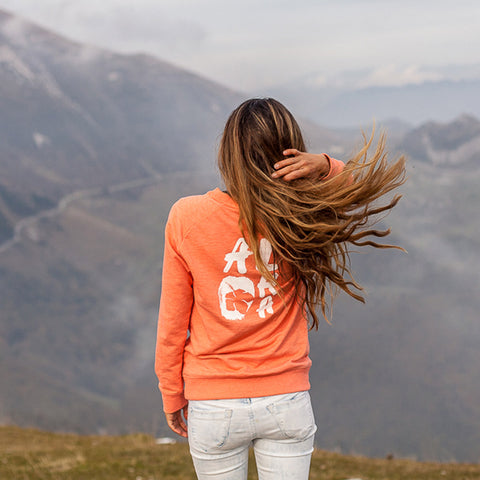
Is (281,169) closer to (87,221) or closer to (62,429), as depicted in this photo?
(62,429)

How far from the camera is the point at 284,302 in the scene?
2.35 m

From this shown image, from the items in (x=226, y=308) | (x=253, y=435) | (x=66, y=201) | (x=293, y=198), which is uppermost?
(x=66, y=201)

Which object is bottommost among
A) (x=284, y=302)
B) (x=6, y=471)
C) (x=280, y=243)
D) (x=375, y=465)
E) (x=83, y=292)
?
(x=375, y=465)

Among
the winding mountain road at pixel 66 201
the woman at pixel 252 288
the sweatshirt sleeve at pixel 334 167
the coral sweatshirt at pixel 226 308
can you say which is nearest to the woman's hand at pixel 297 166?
the woman at pixel 252 288

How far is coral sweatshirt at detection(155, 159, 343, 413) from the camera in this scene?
2.31 metres

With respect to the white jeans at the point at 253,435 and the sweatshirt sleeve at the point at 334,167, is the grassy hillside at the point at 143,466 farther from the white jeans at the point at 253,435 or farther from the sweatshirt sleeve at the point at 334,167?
the sweatshirt sleeve at the point at 334,167

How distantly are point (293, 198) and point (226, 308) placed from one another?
54 centimetres

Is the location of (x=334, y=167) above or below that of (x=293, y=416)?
above

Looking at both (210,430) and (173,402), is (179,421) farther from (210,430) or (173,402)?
(210,430)

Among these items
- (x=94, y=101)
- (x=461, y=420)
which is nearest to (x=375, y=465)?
(x=461, y=420)

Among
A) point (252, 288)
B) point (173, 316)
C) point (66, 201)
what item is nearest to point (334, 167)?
point (252, 288)

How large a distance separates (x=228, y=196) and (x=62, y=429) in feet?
45.8

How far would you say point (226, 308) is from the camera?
2.34 metres

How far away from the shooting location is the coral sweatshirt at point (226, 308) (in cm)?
231
